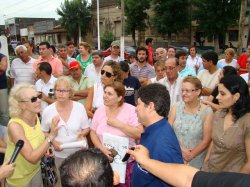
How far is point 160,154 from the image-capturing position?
6.53 ft

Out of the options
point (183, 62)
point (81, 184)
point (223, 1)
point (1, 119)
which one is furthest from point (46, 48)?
point (223, 1)

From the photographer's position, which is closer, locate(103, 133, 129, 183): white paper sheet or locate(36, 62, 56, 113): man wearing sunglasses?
locate(103, 133, 129, 183): white paper sheet

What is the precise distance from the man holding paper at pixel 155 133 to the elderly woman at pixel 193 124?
1.17 m

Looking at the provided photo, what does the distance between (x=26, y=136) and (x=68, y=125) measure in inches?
25.4

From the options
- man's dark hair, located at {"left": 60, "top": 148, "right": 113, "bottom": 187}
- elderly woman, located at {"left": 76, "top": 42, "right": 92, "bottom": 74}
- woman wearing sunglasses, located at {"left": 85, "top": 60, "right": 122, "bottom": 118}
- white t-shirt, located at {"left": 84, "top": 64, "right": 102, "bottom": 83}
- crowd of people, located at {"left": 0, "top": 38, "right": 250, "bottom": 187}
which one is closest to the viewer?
man's dark hair, located at {"left": 60, "top": 148, "right": 113, "bottom": 187}

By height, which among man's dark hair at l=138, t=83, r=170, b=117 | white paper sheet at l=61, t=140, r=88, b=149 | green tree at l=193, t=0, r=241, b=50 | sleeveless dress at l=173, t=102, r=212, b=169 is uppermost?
green tree at l=193, t=0, r=241, b=50

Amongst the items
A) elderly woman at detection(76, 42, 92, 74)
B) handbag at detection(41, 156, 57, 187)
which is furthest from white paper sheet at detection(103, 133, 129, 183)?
elderly woman at detection(76, 42, 92, 74)

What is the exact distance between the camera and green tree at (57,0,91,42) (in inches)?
1855

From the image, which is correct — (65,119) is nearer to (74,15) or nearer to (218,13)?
(218,13)

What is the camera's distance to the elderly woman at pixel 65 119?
132 inches

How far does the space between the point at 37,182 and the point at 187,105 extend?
6.37ft

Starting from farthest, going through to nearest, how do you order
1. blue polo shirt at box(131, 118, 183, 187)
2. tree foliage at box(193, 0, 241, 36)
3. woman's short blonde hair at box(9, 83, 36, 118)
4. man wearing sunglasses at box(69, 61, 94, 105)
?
tree foliage at box(193, 0, 241, 36) → man wearing sunglasses at box(69, 61, 94, 105) → woman's short blonde hair at box(9, 83, 36, 118) → blue polo shirt at box(131, 118, 183, 187)

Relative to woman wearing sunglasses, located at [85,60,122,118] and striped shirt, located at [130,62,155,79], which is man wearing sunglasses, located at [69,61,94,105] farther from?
striped shirt, located at [130,62,155,79]

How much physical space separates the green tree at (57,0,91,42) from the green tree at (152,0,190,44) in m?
17.4
